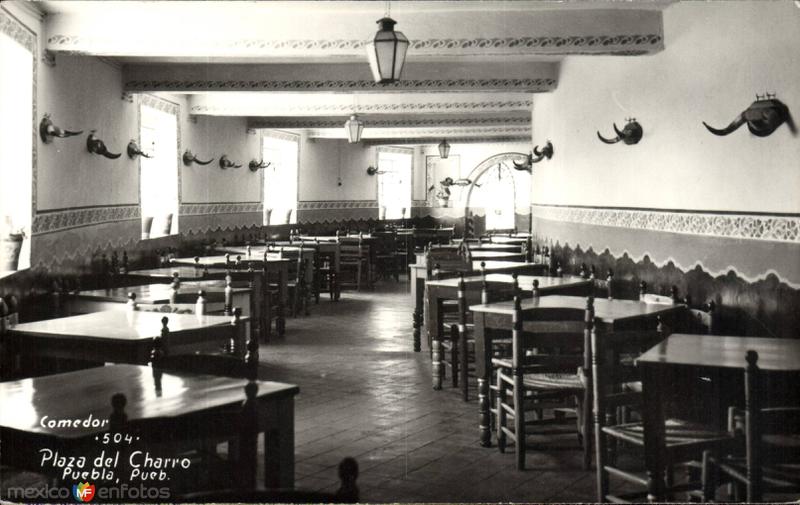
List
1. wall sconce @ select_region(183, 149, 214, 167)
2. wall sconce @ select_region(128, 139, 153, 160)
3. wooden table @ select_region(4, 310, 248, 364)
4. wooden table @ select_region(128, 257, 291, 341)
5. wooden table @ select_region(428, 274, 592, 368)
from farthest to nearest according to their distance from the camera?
wall sconce @ select_region(183, 149, 214, 167) < wall sconce @ select_region(128, 139, 153, 160) < wooden table @ select_region(128, 257, 291, 341) < wooden table @ select_region(428, 274, 592, 368) < wooden table @ select_region(4, 310, 248, 364)

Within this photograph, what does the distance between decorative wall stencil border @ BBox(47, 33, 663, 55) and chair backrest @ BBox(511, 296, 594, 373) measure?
11.4ft

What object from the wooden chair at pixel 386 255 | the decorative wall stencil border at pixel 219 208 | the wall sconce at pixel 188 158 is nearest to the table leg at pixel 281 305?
the decorative wall stencil border at pixel 219 208

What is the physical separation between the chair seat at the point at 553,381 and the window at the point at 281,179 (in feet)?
37.1

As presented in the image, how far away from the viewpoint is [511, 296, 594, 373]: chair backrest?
4461 mm

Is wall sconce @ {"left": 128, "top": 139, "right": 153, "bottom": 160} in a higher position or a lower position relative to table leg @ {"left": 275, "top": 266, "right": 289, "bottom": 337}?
higher

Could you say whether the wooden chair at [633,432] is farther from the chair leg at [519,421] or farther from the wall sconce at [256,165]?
the wall sconce at [256,165]

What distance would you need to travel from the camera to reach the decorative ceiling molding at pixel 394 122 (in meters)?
13.9

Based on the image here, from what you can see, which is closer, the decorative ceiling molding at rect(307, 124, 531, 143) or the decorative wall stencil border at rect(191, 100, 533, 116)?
the decorative wall stencil border at rect(191, 100, 533, 116)

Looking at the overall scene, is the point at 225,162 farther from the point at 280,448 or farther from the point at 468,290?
the point at 280,448

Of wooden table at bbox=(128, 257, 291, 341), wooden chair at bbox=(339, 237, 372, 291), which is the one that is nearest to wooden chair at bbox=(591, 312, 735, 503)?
wooden table at bbox=(128, 257, 291, 341)

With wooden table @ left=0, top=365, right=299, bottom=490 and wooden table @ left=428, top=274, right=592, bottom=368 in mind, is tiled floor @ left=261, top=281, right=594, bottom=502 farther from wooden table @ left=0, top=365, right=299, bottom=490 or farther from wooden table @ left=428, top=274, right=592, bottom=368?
wooden table @ left=0, top=365, right=299, bottom=490

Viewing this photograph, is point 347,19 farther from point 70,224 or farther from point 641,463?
point 641,463

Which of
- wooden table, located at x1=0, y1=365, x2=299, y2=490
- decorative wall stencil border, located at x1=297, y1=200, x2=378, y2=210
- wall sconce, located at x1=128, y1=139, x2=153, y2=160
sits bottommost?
wooden table, located at x1=0, y1=365, x2=299, y2=490

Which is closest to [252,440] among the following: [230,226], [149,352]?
[149,352]
